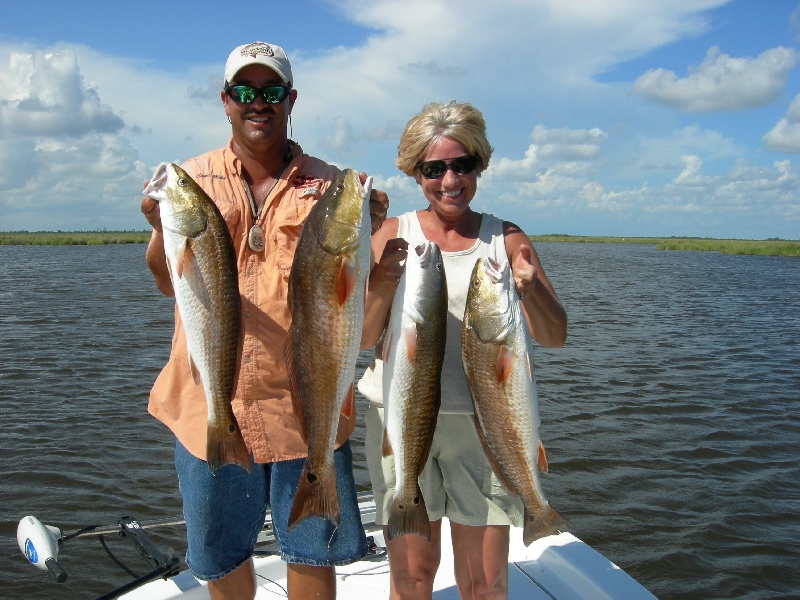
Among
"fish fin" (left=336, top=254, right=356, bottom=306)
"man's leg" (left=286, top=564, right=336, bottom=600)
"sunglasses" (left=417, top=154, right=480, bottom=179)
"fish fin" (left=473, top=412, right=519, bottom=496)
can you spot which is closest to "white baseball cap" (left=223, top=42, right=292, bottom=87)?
"sunglasses" (left=417, top=154, right=480, bottom=179)

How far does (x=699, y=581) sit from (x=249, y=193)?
7.40 metres

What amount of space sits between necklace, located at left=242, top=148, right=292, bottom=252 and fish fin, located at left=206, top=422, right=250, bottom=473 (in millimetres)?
884

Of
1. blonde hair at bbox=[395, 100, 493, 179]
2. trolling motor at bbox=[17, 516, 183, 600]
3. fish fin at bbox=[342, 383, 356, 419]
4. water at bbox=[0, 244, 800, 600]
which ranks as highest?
blonde hair at bbox=[395, 100, 493, 179]

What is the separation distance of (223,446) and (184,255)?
36.1 inches

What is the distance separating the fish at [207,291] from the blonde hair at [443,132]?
3.61 ft

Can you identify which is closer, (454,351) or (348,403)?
(348,403)

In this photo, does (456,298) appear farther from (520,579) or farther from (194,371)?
(520,579)

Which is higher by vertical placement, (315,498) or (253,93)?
(253,93)

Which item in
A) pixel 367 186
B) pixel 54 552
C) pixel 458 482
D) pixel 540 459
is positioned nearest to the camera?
pixel 367 186

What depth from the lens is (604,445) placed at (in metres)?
12.2

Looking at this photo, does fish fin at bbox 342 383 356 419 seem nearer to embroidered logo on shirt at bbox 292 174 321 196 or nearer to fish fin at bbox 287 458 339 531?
fish fin at bbox 287 458 339 531

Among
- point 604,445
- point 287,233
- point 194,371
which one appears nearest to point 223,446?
point 194,371

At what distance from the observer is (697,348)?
20.5m

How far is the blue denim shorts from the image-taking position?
352 centimetres
